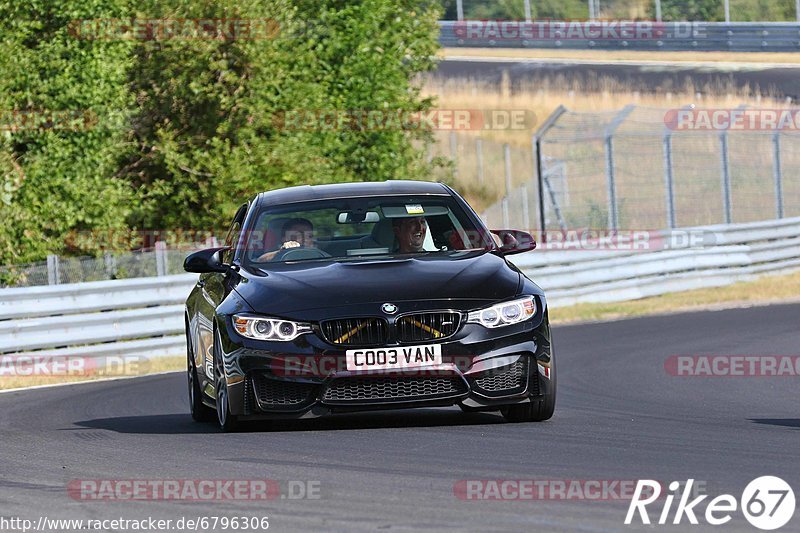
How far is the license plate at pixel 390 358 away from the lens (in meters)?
8.60

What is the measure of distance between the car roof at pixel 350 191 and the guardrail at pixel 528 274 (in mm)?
7185

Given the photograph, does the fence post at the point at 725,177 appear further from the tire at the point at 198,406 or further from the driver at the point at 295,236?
the driver at the point at 295,236

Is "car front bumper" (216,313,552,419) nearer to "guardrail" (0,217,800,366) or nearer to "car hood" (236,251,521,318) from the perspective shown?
"car hood" (236,251,521,318)

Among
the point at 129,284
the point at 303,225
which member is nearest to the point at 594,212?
the point at 129,284

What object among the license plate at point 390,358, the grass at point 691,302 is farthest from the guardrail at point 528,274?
the license plate at point 390,358

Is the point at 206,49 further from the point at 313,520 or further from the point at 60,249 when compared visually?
the point at 313,520

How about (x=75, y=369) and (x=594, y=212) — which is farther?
(x=594, y=212)

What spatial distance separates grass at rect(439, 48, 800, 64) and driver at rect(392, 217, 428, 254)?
40543 millimetres

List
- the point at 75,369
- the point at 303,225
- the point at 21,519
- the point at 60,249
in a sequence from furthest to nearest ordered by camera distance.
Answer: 1. the point at 60,249
2. the point at 75,369
3. the point at 303,225
4. the point at 21,519

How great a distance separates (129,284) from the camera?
1855cm

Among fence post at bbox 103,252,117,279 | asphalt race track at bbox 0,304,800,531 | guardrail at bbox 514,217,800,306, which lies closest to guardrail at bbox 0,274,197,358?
fence post at bbox 103,252,117,279

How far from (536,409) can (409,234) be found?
1.40 m

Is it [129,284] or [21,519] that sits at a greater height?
[21,519]

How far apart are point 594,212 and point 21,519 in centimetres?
2817
